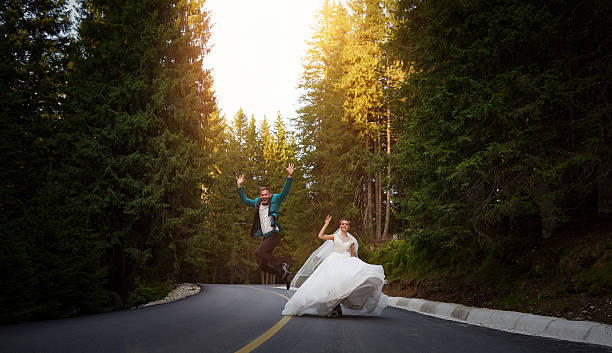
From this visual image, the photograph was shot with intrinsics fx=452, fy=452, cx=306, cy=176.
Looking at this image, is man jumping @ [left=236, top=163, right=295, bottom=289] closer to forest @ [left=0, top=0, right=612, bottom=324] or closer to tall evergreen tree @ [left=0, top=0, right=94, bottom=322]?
forest @ [left=0, top=0, right=612, bottom=324]

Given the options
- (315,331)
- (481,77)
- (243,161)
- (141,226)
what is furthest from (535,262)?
(243,161)

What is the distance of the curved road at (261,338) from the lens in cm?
548

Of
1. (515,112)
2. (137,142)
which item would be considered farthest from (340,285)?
(137,142)

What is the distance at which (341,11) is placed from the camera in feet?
112

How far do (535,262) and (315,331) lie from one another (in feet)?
22.7

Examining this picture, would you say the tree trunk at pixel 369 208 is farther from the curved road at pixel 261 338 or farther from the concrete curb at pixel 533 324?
the curved road at pixel 261 338

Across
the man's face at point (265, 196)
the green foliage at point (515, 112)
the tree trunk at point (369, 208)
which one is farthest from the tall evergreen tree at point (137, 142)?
the tree trunk at point (369, 208)

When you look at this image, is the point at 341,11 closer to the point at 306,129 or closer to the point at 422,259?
the point at 306,129

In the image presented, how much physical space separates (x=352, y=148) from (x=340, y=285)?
911 inches

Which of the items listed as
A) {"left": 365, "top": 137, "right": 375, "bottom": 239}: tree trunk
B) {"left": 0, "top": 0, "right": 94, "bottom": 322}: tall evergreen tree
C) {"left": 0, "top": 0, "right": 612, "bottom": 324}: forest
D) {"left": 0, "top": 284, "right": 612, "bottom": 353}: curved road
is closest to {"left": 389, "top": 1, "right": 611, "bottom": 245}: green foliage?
{"left": 0, "top": 0, "right": 612, "bottom": 324}: forest

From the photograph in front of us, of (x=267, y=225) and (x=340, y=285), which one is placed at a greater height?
(x=267, y=225)

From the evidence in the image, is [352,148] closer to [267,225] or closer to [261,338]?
[267,225]

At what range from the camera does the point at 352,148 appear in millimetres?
31859

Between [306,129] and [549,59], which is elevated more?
[306,129]
